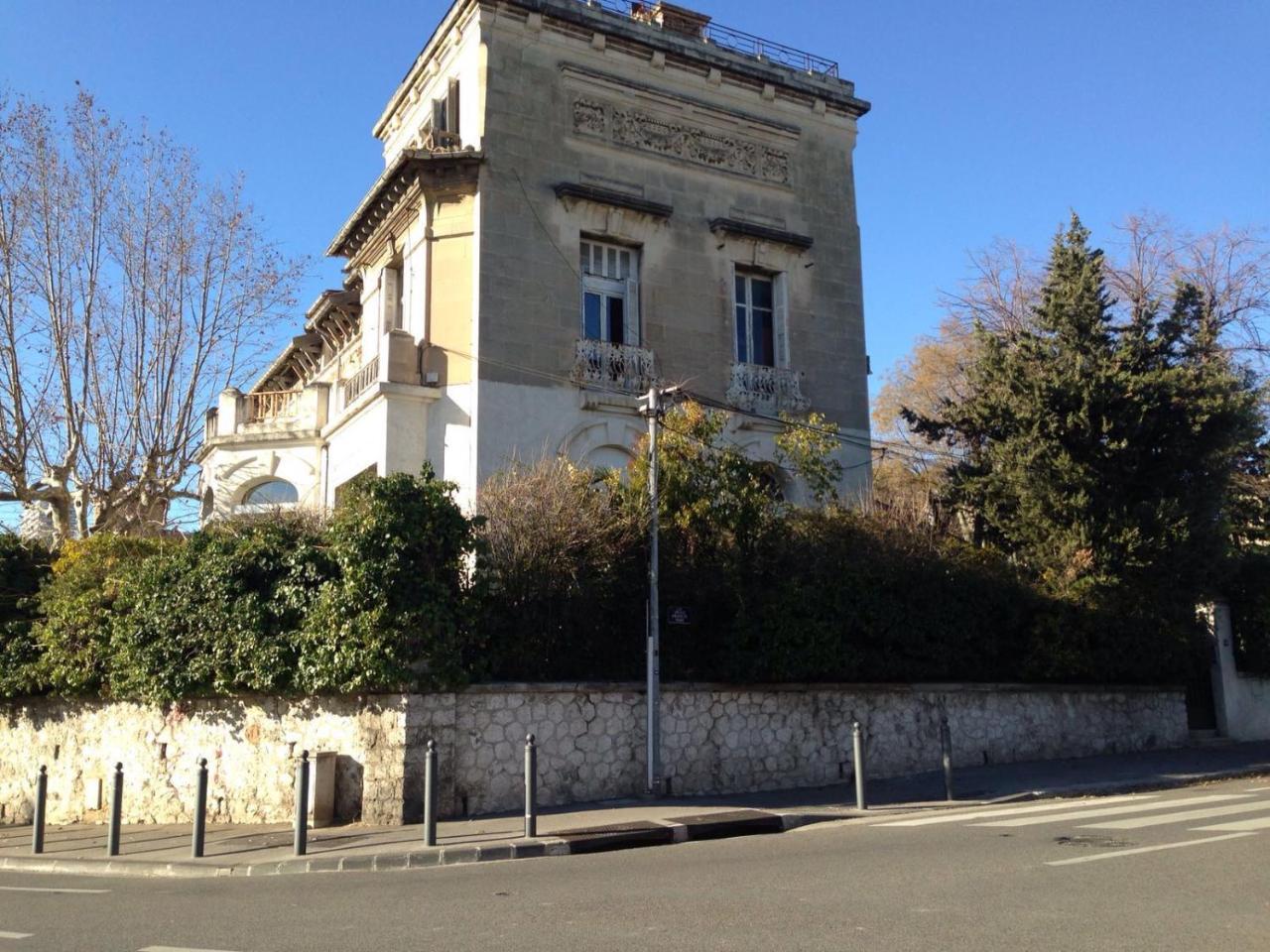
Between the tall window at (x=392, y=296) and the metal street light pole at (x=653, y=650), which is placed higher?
the tall window at (x=392, y=296)

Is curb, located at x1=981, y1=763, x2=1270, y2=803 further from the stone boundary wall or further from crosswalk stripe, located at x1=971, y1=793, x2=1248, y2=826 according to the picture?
the stone boundary wall

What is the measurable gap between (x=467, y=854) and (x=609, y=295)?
1336 centimetres

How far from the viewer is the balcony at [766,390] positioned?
74.3ft

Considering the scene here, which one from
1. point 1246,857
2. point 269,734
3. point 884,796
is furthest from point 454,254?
point 1246,857

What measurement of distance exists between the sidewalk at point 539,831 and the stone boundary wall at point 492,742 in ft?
1.37

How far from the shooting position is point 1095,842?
995cm

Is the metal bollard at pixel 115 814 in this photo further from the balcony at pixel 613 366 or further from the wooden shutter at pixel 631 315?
the wooden shutter at pixel 631 315

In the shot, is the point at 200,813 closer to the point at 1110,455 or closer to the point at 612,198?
the point at 612,198

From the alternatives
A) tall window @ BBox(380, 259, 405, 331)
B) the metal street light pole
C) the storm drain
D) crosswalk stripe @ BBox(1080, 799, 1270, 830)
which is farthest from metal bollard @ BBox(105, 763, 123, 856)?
tall window @ BBox(380, 259, 405, 331)

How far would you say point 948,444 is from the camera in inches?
912

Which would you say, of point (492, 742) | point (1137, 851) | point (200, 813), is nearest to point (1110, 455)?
point (1137, 851)

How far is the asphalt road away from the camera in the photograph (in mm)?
6578

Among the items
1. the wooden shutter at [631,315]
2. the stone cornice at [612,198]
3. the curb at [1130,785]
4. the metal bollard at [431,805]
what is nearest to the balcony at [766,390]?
the wooden shutter at [631,315]

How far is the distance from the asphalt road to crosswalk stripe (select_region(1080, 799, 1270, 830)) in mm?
37
